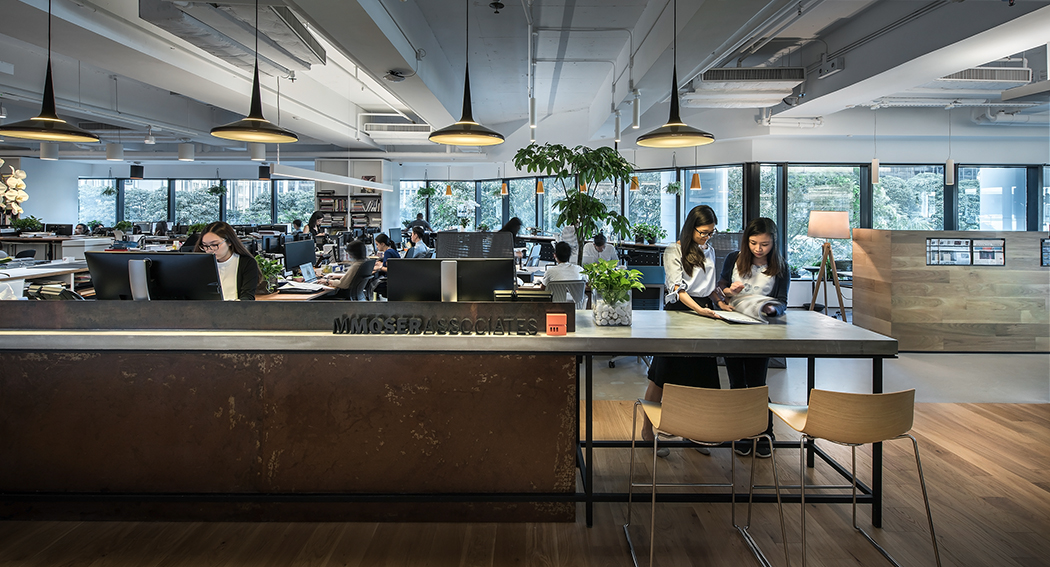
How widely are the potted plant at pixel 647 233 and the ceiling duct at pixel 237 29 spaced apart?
622 centimetres

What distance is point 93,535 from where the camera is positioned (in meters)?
2.56

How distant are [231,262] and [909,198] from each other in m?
10.4

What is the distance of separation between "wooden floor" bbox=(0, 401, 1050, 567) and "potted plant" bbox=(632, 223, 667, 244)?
7.09 meters

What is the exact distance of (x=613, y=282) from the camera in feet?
9.12

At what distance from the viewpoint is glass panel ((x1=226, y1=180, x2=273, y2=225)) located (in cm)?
1677

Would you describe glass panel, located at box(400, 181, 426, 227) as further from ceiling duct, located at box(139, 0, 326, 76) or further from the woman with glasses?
the woman with glasses

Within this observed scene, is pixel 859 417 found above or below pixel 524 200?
below

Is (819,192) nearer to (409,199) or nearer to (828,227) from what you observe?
(828,227)

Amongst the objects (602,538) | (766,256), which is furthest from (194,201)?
(602,538)

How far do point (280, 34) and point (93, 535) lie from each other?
3804mm

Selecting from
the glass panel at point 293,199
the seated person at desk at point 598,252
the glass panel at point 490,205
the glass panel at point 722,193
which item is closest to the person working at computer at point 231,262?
the seated person at desk at point 598,252

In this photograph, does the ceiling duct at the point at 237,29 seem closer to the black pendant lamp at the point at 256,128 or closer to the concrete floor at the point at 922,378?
the black pendant lamp at the point at 256,128

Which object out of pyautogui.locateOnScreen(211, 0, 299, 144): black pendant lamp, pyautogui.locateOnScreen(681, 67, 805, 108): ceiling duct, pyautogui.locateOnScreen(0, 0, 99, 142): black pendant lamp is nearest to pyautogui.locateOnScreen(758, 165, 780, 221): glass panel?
pyautogui.locateOnScreen(681, 67, 805, 108): ceiling duct

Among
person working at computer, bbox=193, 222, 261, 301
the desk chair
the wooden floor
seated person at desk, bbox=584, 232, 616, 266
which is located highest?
seated person at desk, bbox=584, 232, 616, 266
